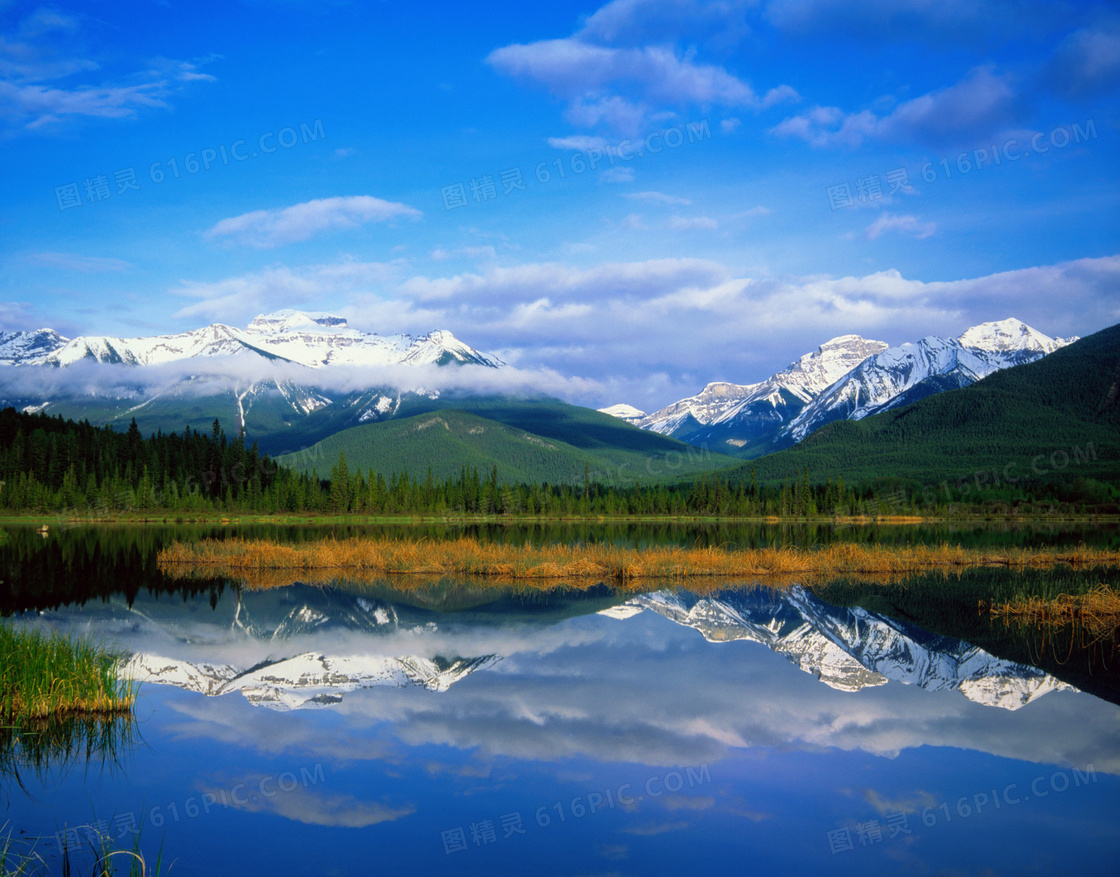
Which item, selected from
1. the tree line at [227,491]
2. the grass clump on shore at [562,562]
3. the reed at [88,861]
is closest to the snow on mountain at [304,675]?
the reed at [88,861]

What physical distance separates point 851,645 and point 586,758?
41.1 ft

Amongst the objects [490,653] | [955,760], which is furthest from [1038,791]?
[490,653]

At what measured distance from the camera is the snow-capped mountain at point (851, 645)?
18375mm

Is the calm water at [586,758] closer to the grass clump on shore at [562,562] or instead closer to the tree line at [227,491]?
the grass clump on shore at [562,562]

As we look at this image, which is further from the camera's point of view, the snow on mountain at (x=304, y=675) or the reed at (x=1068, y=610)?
the reed at (x=1068, y=610)

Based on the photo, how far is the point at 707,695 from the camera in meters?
17.1

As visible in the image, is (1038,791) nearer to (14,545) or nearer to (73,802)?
(73,802)

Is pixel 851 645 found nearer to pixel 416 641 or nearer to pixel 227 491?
pixel 416 641

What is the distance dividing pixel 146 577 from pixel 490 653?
78.0 ft

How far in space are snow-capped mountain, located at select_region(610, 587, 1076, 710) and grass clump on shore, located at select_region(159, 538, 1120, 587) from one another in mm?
6318

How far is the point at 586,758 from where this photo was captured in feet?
42.7

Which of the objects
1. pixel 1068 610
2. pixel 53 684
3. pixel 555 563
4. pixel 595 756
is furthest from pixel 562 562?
pixel 53 684

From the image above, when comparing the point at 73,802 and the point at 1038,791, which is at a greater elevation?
the point at 73,802

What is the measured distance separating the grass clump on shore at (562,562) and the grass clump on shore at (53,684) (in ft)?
69.9
